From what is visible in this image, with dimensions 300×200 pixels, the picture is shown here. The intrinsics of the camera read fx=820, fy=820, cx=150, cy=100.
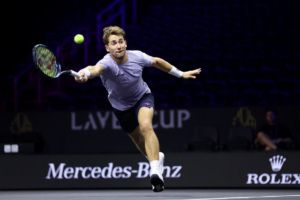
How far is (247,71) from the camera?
16.3m

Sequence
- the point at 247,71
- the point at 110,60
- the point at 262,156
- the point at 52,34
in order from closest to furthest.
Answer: the point at 110,60
the point at 262,156
the point at 247,71
the point at 52,34

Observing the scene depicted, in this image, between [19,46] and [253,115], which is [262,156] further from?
[19,46]

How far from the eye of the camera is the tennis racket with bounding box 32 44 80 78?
313 inches

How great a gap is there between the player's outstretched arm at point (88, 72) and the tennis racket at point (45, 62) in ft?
0.21

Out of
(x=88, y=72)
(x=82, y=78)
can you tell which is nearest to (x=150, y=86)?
(x=88, y=72)

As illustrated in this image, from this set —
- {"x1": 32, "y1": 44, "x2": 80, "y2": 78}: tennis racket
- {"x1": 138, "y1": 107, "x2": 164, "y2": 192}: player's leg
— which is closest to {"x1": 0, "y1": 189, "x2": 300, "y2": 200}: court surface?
{"x1": 138, "y1": 107, "x2": 164, "y2": 192}: player's leg

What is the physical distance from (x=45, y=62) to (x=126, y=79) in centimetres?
110

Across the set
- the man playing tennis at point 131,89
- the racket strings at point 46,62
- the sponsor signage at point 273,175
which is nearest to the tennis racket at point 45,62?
the racket strings at point 46,62

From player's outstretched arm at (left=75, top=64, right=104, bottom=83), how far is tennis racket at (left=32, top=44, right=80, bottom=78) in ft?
0.21

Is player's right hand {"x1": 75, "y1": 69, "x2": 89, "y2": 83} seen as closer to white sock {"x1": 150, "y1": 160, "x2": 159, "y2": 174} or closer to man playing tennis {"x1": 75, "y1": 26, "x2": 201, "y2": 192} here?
man playing tennis {"x1": 75, "y1": 26, "x2": 201, "y2": 192}

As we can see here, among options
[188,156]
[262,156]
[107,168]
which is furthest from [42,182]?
[262,156]

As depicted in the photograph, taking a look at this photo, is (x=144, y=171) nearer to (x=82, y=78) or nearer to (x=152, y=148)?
(x=152, y=148)

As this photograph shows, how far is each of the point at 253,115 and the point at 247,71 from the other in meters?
1.54

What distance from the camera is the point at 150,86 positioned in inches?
651
